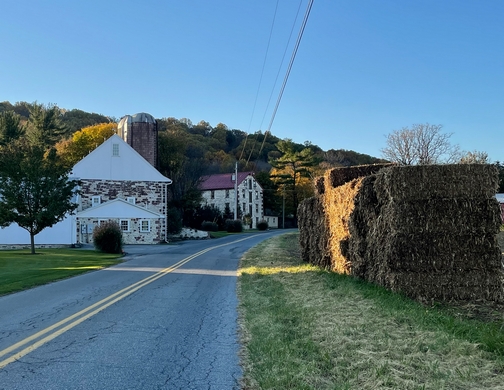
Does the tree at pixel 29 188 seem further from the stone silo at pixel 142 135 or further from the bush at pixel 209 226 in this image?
the bush at pixel 209 226

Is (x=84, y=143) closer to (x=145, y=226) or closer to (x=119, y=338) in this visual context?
(x=145, y=226)

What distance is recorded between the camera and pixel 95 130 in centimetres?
6291

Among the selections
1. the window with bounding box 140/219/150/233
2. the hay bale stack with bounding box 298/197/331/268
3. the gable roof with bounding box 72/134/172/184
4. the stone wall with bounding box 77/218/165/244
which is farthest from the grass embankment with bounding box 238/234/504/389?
the gable roof with bounding box 72/134/172/184

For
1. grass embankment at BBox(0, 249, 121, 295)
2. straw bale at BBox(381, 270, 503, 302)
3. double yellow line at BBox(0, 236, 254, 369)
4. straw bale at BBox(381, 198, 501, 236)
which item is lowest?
grass embankment at BBox(0, 249, 121, 295)

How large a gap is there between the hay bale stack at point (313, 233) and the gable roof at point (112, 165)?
23.3 metres

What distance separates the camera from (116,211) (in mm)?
36719

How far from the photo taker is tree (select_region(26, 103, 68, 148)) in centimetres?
6074

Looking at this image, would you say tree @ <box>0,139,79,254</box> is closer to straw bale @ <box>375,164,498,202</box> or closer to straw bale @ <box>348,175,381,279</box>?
straw bale @ <box>348,175,381,279</box>

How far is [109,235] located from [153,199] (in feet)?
43.6

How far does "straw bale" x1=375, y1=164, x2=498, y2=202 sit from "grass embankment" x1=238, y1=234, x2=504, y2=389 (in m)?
2.07

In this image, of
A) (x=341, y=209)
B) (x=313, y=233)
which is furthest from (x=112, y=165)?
(x=341, y=209)

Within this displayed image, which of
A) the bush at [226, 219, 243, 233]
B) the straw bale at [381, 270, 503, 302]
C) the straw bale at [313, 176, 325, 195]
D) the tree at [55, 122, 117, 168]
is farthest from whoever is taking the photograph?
the tree at [55, 122, 117, 168]

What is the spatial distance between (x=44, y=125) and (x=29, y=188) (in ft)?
134

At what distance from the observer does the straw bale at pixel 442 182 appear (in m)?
8.87
